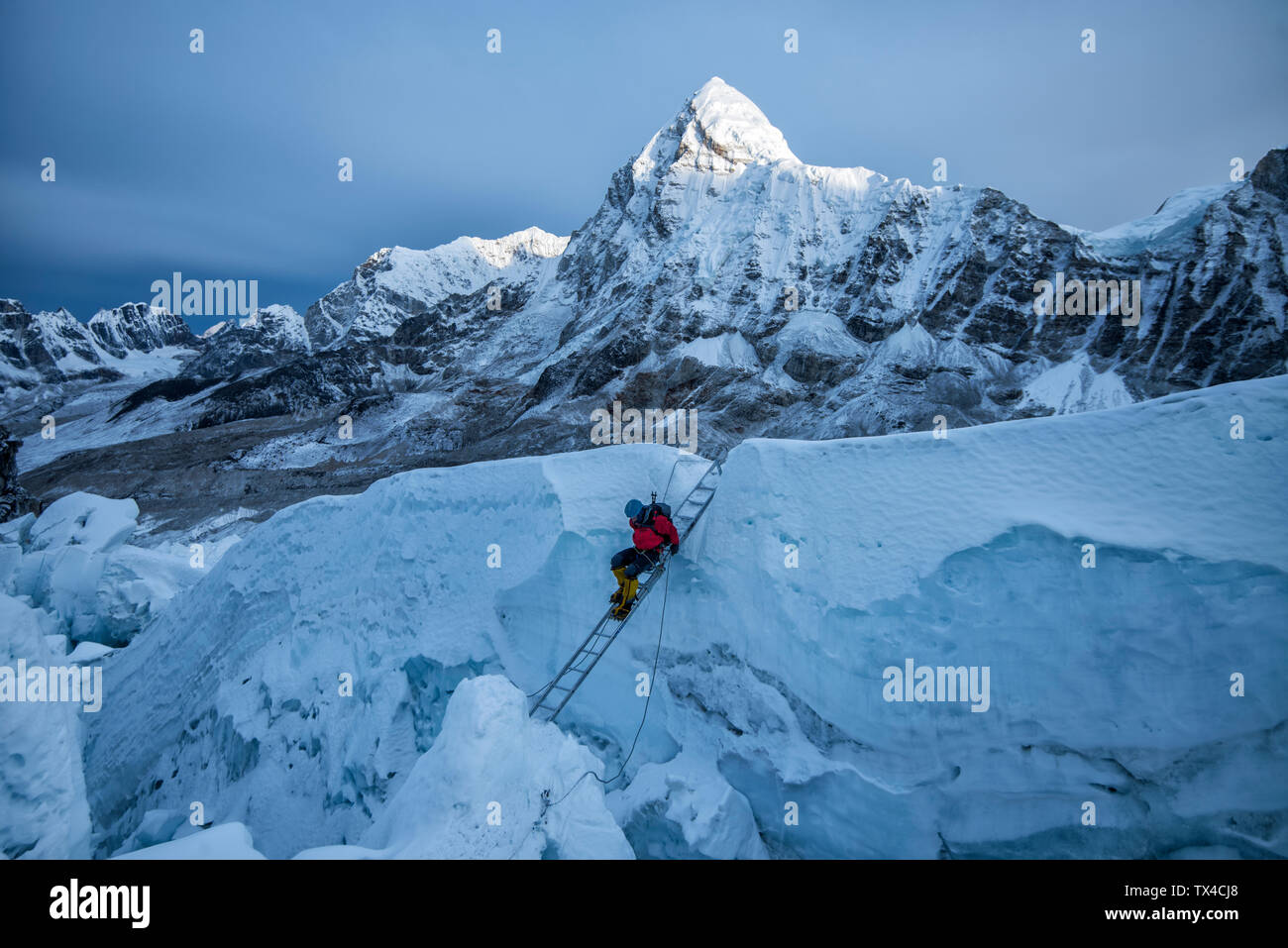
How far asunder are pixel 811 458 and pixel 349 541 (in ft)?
20.7

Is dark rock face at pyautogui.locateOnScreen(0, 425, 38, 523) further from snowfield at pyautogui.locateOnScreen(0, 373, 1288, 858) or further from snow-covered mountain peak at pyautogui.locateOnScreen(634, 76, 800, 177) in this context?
snow-covered mountain peak at pyautogui.locateOnScreen(634, 76, 800, 177)

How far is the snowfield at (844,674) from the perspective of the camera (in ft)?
11.8

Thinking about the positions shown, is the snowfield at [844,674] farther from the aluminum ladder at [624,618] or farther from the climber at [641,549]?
the climber at [641,549]

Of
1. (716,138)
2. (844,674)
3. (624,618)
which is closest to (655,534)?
(624,618)

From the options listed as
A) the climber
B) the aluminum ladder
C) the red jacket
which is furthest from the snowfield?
the red jacket

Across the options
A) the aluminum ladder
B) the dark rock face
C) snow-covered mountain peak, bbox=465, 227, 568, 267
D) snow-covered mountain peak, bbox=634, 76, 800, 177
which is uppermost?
snow-covered mountain peak, bbox=634, 76, 800, 177

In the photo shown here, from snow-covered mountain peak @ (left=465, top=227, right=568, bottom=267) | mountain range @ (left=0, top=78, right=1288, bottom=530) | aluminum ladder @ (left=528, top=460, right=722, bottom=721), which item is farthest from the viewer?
snow-covered mountain peak @ (left=465, top=227, right=568, bottom=267)

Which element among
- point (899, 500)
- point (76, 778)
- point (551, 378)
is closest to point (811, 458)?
point (899, 500)

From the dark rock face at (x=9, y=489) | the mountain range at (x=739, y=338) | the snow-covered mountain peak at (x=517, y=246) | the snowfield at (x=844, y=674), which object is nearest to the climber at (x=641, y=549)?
the snowfield at (x=844, y=674)

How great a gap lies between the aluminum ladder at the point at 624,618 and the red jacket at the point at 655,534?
0.40 ft

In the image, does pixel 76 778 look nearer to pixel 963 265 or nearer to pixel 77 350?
pixel 963 265

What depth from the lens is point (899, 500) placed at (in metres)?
4.77

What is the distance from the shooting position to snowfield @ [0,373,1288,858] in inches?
142
